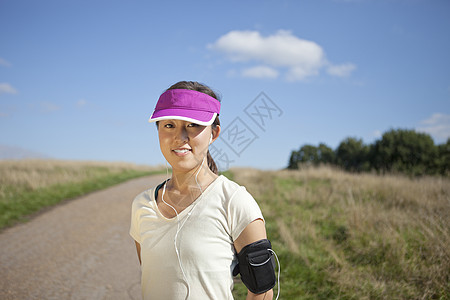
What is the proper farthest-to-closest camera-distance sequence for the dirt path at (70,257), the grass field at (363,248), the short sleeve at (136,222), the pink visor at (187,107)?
1. the dirt path at (70,257)
2. the grass field at (363,248)
3. the short sleeve at (136,222)
4. the pink visor at (187,107)

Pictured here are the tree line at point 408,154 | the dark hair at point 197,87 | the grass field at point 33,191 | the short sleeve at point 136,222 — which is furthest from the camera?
the tree line at point 408,154

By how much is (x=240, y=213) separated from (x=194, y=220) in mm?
240

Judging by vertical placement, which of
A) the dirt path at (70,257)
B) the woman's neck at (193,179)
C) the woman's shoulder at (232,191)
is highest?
the woman's neck at (193,179)

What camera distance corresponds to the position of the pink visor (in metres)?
1.76

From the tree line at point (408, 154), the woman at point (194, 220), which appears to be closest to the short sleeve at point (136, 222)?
the woman at point (194, 220)

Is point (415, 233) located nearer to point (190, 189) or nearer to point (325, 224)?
point (325, 224)

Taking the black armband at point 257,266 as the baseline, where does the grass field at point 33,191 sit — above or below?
below

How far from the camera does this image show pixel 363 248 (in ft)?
17.5

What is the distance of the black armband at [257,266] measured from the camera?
163 cm

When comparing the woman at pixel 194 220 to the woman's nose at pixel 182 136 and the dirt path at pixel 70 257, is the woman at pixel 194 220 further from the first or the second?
the dirt path at pixel 70 257

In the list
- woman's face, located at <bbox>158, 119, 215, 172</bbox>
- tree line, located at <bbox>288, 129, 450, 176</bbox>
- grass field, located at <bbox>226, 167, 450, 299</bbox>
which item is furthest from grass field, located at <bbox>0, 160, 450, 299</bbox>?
tree line, located at <bbox>288, 129, 450, 176</bbox>

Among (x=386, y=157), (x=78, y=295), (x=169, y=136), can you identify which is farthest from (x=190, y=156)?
(x=386, y=157)

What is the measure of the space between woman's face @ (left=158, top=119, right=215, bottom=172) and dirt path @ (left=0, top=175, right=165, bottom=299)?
305cm

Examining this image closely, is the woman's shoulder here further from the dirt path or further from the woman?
the dirt path
